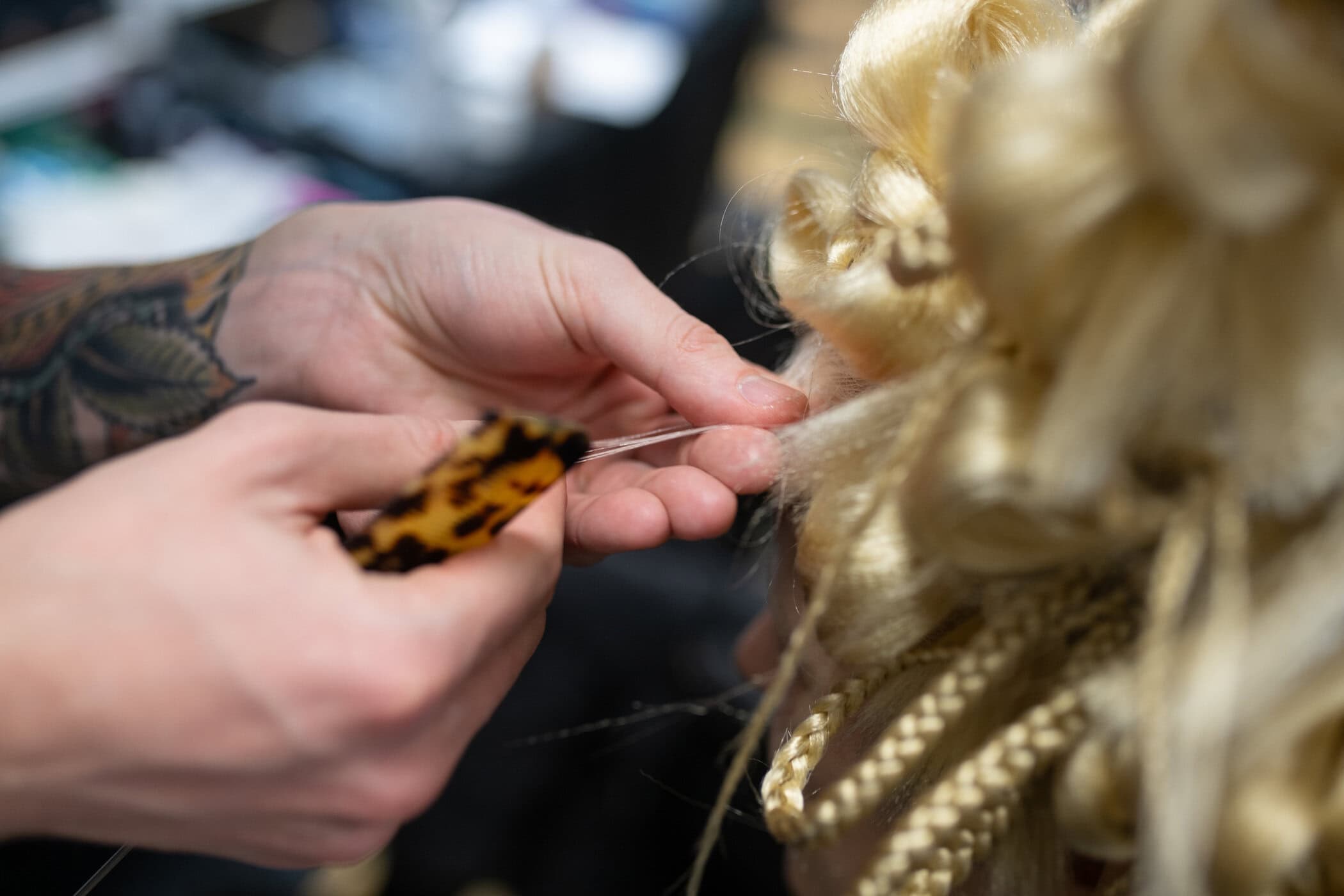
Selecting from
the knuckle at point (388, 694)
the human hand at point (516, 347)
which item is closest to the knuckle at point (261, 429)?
the knuckle at point (388, 694)

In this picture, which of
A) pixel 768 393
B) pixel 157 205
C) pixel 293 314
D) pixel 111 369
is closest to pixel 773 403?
pixel 768 393

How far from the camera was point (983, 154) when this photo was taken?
34 centimetres

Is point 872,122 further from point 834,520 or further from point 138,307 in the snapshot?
point 138,307

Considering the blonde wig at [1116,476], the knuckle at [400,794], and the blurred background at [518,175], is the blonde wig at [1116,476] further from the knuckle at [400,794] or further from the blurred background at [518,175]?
the blurred background at [518,175]

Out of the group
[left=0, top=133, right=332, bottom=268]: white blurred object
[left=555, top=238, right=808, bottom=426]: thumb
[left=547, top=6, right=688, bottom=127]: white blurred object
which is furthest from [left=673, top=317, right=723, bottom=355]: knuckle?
[left=547, top=6, right=688, bottom=127]: white blurred object

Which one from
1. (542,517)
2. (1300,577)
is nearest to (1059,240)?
(1300,577)

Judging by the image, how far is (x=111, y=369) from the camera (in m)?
0.87

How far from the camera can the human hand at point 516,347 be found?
655 mm

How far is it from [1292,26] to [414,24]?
1.95 m

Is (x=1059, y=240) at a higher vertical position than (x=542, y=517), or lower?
higher

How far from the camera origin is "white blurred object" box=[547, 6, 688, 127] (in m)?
1.88

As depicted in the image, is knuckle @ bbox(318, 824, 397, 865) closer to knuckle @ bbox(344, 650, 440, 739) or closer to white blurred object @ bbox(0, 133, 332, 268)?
knuckle @ bbox(344, 650, 440, 739)

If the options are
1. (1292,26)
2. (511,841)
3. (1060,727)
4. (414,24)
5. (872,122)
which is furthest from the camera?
(414,24)

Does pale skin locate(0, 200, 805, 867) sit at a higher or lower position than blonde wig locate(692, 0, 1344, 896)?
lower
